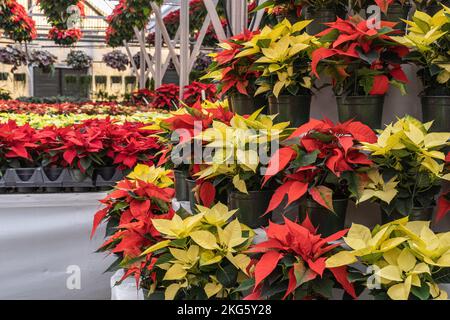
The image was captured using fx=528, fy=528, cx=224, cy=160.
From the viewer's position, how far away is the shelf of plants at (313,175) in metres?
1.17

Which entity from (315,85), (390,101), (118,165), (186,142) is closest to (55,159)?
(118,165)

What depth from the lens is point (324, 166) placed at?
127 centimetres

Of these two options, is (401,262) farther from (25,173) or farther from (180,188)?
(25,173)

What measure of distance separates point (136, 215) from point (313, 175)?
0.63 metres

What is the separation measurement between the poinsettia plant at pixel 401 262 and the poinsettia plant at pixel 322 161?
0.41 ft

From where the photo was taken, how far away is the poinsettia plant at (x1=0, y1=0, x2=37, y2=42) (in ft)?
20.9

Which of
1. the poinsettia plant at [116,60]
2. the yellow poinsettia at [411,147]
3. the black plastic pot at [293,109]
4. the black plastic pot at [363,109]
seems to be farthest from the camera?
the poinsettia plant at [116,60]

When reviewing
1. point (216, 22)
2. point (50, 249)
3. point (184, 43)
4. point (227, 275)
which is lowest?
point (50, 249)

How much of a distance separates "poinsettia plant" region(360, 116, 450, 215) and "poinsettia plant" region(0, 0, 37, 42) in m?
5.96

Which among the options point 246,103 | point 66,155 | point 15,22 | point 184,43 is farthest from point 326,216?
point 15,22

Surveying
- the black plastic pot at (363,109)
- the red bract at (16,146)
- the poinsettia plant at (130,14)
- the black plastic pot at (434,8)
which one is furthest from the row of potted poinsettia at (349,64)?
the poinsettia plant at (130,14)

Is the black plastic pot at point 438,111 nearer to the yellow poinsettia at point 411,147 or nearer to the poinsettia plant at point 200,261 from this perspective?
the yellow poinsettia at point 411,147

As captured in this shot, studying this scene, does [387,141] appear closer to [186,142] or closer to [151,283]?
[186,142]
